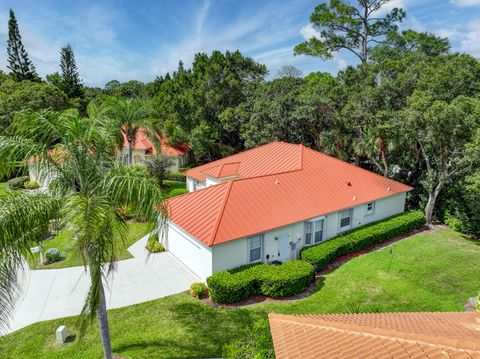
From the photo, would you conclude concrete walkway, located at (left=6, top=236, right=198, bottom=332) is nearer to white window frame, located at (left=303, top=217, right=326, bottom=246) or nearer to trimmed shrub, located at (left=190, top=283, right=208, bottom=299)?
trimmed shrub, located at (left=190, top=283, right=208, bottom=299)

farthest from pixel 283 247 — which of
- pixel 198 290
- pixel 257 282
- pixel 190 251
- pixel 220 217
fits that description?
pixel 198 290

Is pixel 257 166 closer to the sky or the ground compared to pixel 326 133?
closer to the ground

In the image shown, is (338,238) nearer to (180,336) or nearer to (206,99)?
(180,336)

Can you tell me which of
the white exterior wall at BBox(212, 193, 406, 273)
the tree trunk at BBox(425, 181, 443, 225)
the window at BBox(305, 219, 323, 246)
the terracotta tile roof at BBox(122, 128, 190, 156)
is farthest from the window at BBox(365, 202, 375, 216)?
the terracotta tile roof at BBox(122, 128, 190, 156)

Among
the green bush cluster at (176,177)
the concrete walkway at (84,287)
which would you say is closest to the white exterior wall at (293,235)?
the concrete walkway at (84,287)

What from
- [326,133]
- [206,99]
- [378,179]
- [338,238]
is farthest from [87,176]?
[206,99]

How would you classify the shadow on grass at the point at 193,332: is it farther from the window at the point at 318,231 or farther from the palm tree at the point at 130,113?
the palm tree at the point at 130,113
